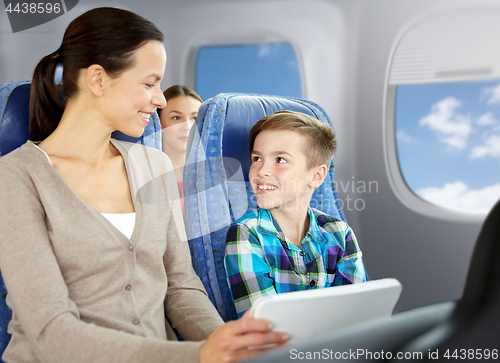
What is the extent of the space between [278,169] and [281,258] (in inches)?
10.8

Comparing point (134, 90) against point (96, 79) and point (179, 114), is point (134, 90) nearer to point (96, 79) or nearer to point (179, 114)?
point (96, 79)

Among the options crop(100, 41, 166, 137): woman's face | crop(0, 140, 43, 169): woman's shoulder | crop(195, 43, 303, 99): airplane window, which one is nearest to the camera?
crop(0, 140, 43, 169): woman's shoulder

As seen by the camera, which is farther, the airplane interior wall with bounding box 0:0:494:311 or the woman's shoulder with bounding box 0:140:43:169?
the airplane interior wall with bounding box 0:0:494:311

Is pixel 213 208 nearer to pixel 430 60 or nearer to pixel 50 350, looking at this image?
pixel 50 350

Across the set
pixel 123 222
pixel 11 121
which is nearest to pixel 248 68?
pixel 11 121

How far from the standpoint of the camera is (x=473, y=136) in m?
Result: 2.39

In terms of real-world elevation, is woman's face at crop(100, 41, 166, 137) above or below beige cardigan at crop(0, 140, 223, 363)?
above

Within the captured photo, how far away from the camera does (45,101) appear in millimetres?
1014

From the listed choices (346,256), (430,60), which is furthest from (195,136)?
(430,60)

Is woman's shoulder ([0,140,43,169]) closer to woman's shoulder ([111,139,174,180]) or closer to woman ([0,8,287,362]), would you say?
woman ([0,8,287,362])

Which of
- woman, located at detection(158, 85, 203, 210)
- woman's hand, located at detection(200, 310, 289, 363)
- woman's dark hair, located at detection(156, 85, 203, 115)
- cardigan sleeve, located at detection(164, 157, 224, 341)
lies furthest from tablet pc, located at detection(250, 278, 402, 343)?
woman's dark hair, located at detection(156, 85, 203, 115)

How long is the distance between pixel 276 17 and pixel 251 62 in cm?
29

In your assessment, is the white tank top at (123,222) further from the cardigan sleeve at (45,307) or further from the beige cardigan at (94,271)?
the cardigan sleeve at (45,307)

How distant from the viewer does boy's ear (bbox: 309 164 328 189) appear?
55.3 inches
